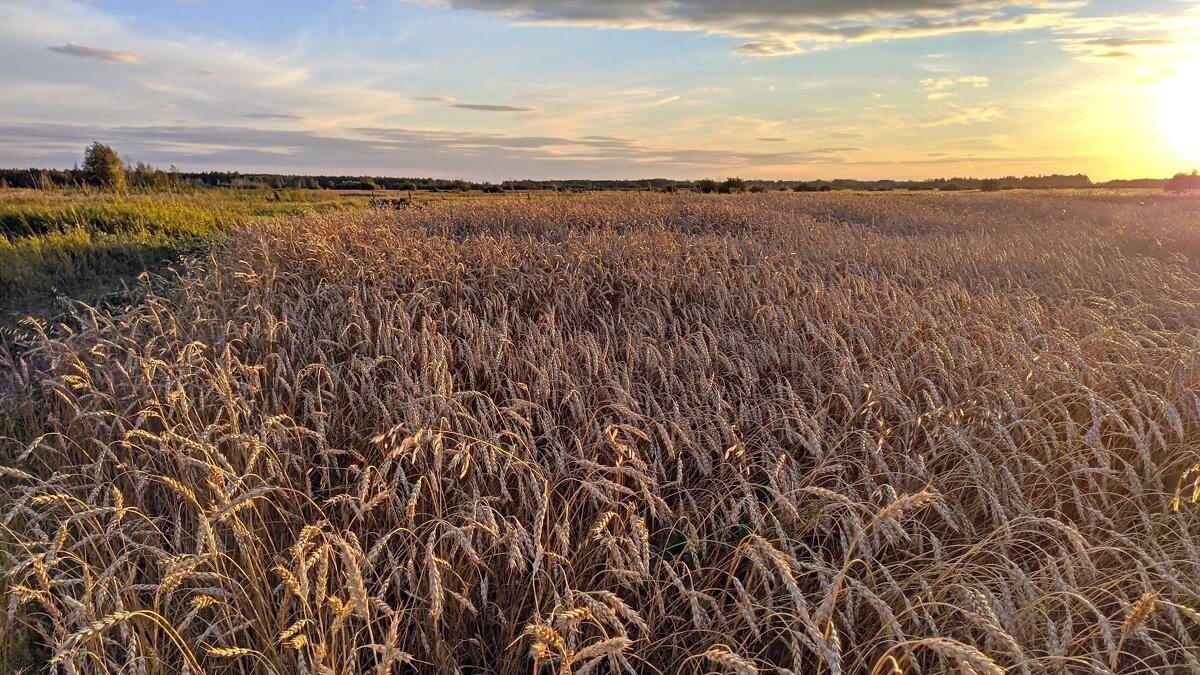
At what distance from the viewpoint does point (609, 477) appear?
10.0ft

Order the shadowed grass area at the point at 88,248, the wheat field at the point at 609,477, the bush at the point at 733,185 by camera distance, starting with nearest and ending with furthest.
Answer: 1. the wheat field at the point at 609,477
2. the shadowed grass area at the point at 88,248
3. the bush at the point at 733,185

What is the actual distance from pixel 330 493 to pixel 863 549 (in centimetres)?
236

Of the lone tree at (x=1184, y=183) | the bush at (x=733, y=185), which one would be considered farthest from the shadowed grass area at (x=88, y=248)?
the lone tree at (x=1184, y=183)

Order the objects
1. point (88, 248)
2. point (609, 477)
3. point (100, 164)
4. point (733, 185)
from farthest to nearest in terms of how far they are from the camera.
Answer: point (733, 185) → point (100, 164) → point (88, 248) → point (609, 477)

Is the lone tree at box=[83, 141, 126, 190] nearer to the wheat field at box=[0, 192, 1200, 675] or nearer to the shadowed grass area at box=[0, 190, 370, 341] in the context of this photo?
the shadowed grass area at box=[0, 190, 370, 341]

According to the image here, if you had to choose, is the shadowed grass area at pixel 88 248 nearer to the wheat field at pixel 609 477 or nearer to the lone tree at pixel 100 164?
the wheat field at pixel 609 477

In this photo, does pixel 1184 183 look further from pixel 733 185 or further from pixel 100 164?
pixel 100 164

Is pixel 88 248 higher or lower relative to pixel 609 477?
higher

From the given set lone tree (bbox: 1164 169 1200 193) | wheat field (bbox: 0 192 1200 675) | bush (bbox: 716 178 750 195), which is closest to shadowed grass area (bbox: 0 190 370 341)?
wheat field (bbox: 0 192 1200 675)

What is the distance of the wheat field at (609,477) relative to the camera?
6.48 ft

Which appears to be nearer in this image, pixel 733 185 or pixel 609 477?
pixel 609 477

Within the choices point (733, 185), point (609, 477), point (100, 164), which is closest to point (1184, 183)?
point (733, 185)

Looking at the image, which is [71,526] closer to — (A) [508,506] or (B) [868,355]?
(A) [508,506]

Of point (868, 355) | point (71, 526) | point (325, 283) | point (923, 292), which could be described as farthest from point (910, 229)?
point (71, 526)
